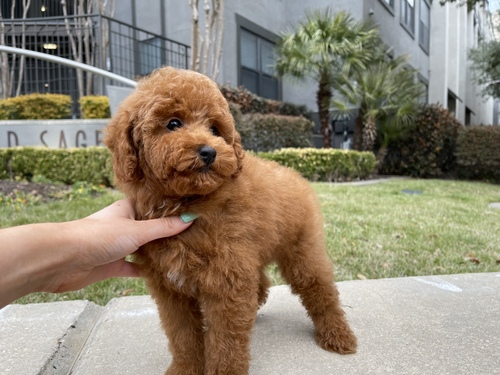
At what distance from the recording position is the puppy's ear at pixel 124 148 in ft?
5.58

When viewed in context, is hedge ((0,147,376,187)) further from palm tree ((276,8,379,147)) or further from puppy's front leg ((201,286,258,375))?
palm tree ((276,8,379,147))

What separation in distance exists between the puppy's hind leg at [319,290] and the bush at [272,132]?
844 cm

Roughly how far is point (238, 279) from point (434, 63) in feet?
90.6

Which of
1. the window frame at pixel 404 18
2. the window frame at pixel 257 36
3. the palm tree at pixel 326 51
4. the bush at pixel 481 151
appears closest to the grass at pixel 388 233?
the bush at pixel 481 151

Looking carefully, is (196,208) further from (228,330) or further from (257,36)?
(257,36)

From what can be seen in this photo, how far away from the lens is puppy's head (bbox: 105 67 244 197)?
160 centimetres

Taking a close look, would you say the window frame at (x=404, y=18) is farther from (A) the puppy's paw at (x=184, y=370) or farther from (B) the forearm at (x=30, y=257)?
(B) the forearm at (x=30, y=257)

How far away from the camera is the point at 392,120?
13.9 m

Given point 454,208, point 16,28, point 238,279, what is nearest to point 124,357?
point 238,279

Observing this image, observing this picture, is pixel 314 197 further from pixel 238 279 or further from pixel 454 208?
pixel 454 208

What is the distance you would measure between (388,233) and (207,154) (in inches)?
171

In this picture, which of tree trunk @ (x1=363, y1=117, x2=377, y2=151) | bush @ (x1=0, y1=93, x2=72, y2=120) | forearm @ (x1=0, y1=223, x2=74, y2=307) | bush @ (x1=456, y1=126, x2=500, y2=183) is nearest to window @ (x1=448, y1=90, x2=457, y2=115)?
bush @ (x1=456, y1=126, x2=500, y2=183)

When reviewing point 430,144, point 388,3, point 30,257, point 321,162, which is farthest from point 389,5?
point 30,257

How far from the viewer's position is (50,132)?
10422 millimetres
